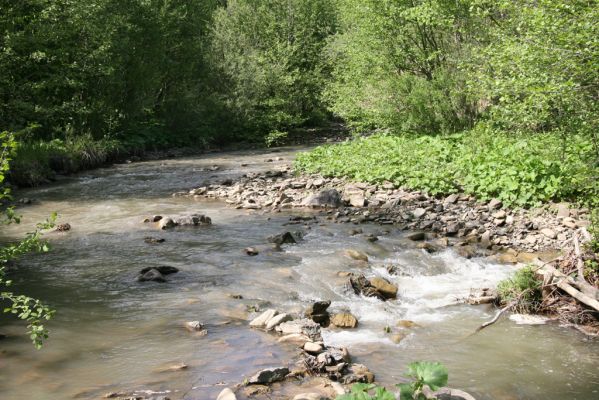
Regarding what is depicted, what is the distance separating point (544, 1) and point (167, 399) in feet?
26.2

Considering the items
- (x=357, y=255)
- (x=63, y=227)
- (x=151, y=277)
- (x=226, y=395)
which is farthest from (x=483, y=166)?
(x=63, y=227)

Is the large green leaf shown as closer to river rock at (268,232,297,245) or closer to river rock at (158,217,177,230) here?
river rock at (268,232,297,245)

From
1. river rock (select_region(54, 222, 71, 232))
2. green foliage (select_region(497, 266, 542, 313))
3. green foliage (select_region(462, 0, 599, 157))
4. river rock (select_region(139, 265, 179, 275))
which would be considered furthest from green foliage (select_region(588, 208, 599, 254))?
river rock (select_region(54, 222, 71, 232))

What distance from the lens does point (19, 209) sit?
49.9ft

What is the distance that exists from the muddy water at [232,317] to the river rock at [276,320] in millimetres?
250

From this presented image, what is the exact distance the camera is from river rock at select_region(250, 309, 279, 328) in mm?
7461

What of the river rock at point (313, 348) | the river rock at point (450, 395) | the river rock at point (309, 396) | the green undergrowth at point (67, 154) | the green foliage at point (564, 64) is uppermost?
the green foliage at point (564, 64)

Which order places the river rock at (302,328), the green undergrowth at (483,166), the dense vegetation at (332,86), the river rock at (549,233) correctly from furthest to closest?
1. the green undergrowth at (483,166)
2. the river rock at (549,233)
3. the dense vegetation at (332,86)
4. the river rock at (302,328)

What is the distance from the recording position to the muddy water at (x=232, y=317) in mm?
6031

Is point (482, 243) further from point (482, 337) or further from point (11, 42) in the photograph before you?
point (11, 42)

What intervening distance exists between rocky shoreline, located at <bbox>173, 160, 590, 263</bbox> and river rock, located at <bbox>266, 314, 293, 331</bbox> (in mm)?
4532

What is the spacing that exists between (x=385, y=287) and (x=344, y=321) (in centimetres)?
143

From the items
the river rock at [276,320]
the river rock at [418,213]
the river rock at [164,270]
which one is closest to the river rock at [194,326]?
the river rock at [276,320]

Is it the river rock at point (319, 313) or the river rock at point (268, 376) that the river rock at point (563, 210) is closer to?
the river rock at point (319, 313)
